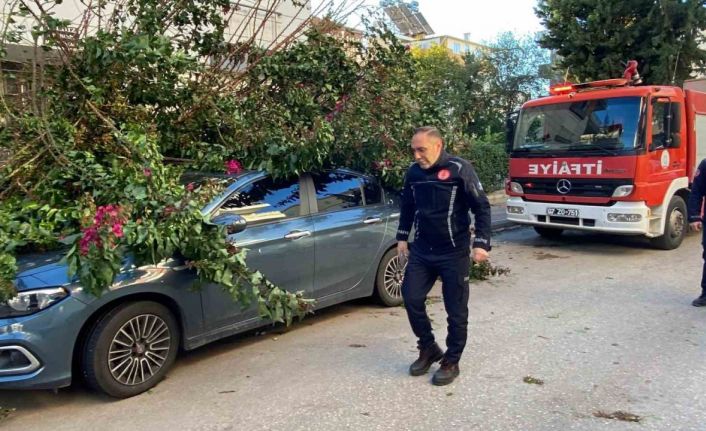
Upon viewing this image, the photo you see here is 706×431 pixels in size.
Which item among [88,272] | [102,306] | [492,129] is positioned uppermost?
[492,129]

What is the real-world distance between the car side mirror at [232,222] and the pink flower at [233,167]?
1.94 ft

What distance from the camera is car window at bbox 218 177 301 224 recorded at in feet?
15.5

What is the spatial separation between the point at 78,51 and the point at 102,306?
2130mm

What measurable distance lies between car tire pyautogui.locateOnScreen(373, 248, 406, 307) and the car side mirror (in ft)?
5.91

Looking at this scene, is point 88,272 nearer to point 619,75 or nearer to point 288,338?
point 288,338

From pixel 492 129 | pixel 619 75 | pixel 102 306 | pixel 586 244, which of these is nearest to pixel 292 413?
pixel 102 306

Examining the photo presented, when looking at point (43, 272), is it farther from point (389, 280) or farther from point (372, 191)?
point (389, 280)

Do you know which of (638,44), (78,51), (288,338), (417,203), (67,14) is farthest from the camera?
(638,44)

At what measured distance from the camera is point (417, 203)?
13.7 feet

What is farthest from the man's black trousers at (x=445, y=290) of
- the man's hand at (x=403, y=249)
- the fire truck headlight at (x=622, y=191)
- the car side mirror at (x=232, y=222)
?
the fire truck headlight at (x=622, y=191)

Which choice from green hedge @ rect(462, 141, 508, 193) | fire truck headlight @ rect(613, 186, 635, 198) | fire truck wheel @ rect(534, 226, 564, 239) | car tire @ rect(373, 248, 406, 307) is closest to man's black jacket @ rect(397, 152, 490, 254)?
car tire @ rect(373, 248, 406, 307)

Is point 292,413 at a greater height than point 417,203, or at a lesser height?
lesser

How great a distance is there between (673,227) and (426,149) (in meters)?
6.45

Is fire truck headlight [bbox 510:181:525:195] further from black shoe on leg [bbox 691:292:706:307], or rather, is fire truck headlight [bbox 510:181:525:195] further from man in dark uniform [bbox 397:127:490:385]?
man in dark uniform [bbox 397:127:490:385]
